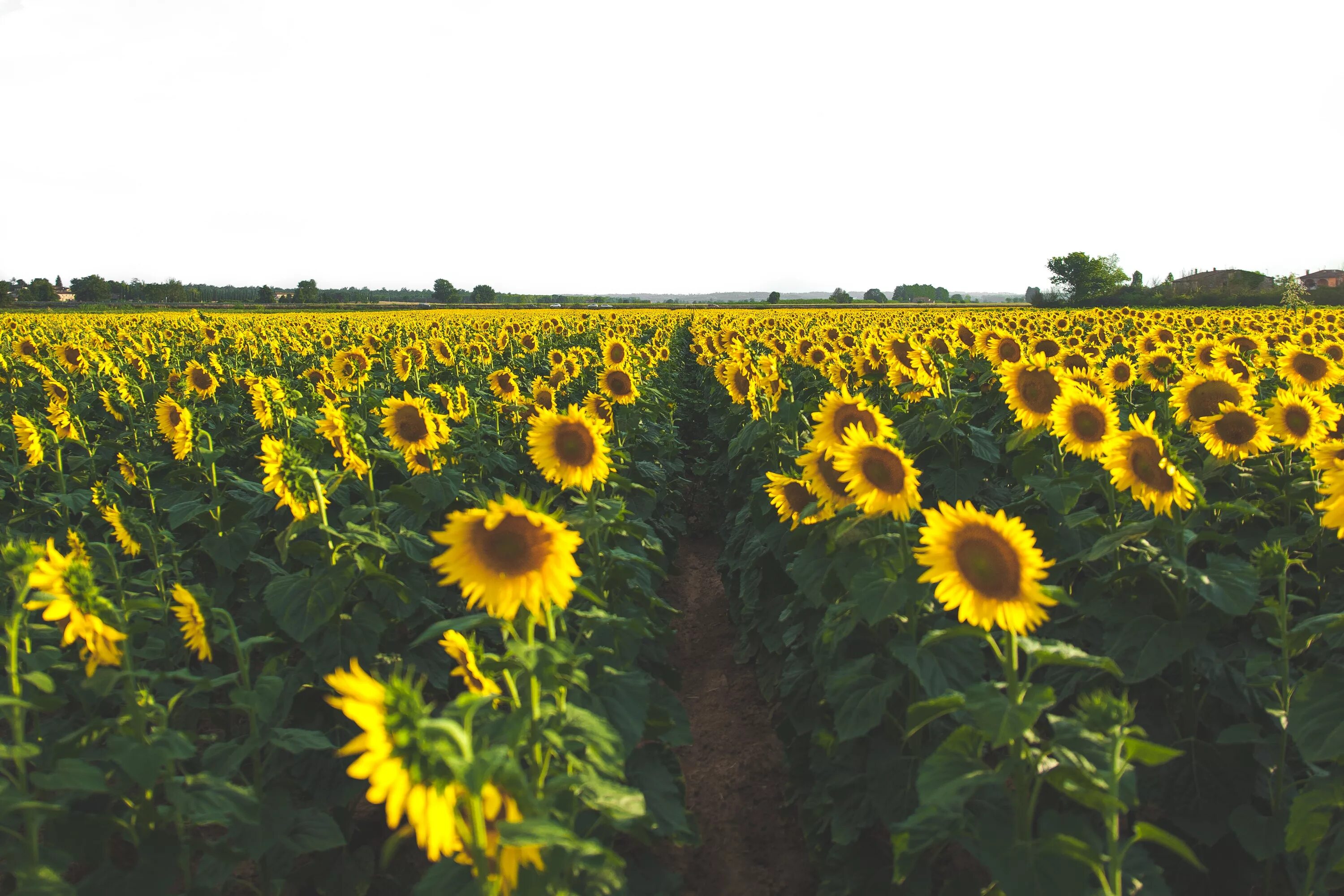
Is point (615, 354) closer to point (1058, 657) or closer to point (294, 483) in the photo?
point (294, 483)

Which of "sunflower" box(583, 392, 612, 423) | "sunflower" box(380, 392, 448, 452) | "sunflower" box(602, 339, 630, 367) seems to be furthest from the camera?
"sunflower" box(602, 339, 630, 367)

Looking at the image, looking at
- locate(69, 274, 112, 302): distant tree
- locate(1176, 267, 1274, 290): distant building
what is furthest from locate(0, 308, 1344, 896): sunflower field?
locate(69, 274, 112, 302): distant tree

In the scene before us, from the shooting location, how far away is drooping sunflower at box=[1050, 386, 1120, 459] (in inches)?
164

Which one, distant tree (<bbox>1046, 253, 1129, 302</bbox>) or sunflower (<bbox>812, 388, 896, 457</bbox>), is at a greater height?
distant tree (<bbox>1046, 253, 1129, 302</bbox>)

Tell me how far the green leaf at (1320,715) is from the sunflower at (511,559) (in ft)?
7.89

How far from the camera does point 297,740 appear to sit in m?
2.89

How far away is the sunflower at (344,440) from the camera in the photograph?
4348 millimetres

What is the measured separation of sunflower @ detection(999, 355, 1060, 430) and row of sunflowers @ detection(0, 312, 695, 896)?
8.47 feet

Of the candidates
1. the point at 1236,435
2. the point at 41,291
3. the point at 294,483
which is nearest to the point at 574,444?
the point at 294,483

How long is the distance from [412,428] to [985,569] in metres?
3.86

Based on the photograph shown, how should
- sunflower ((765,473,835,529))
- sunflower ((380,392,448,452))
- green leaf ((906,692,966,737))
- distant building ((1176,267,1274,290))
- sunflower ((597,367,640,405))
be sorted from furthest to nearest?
1. distant building ((1176,267,1274,290))
2. sunflower ((597,367,640,405))
3. sunflower ((380,392,448,452))
4. sunflower ((765,473,835,529))
5. green leaf ((906,692,966,737))

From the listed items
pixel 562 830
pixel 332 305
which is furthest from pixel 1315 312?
pixel 332 305

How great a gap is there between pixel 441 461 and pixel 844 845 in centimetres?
346

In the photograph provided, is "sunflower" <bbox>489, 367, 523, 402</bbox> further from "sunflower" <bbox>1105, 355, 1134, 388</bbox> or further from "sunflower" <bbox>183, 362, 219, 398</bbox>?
"sunflower" <bbox>1105, 355, 1134, 388</bbox>
